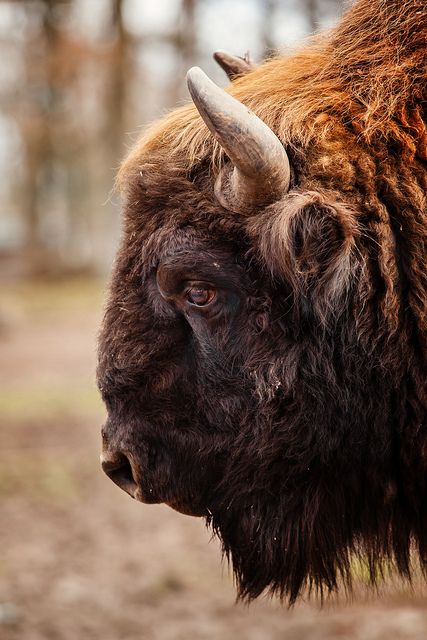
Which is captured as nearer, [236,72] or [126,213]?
[126,213]

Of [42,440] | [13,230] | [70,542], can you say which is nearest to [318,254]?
[70,542]

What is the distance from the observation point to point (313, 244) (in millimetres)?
2973

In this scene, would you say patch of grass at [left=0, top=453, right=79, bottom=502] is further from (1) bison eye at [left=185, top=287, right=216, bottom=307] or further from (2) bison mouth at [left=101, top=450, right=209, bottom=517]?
(1) bison eye at [left=185, top=287, right=216, bottom=307]

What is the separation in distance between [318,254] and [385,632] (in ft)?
9.44

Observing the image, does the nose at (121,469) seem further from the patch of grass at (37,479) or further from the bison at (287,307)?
the patch of grass at (37,479)

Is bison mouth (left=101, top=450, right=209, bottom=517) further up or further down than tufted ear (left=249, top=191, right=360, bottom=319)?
further down

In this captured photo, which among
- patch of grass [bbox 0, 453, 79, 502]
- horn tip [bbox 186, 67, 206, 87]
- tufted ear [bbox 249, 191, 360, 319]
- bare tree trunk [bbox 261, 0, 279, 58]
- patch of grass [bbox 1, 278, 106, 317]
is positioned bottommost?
patch of grass [bbox 0, 453, 79, 502]

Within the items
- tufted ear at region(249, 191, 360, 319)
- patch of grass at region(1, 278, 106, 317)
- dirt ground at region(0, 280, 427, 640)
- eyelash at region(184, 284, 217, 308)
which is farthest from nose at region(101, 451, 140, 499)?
patch of grass at region(1, 278, 106, 317)

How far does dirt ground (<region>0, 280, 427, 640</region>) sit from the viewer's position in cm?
500

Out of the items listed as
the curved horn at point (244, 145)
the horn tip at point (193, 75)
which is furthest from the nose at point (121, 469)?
the horn tip at point (193, 75)

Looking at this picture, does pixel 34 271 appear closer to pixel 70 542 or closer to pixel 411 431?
pixel 70 542

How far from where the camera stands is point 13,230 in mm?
48594

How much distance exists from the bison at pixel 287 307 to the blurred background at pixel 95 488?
519 mm

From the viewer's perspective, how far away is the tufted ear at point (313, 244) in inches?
115
